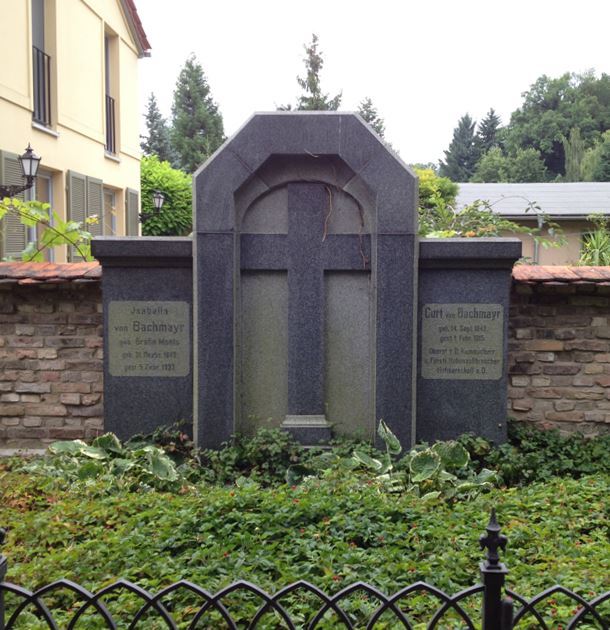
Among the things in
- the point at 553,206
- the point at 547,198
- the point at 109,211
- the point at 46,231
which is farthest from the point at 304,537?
the point at 547,198

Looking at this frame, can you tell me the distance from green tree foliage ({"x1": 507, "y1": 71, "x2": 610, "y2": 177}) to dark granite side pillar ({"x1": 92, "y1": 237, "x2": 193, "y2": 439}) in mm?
46587

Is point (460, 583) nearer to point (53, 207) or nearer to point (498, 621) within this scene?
point (498, 621)

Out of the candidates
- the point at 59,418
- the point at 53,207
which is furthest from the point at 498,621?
the point at 53,207

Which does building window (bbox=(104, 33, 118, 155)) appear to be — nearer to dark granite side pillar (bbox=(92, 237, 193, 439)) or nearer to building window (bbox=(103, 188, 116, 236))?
building window (bbox=(103, 188, 116, 236))

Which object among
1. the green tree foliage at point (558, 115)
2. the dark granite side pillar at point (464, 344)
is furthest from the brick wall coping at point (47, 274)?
the green tree foliage at point (558, 115)

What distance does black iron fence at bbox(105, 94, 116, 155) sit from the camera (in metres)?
17.4

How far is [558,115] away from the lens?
→ 50.2 meters

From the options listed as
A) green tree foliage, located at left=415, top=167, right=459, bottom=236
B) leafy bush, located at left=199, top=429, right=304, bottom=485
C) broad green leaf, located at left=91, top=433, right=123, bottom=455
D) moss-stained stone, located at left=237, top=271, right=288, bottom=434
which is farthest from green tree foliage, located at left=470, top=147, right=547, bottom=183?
broad green leaf, located at left=91, top=433, right=123, bottom=455

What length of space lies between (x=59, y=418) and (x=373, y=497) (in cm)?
352

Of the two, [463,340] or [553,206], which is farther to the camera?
[553,206]

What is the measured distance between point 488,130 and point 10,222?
5562 cm

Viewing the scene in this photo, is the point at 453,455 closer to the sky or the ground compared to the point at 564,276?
closer to the ground

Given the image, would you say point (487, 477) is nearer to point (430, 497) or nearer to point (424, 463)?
point (424, 463)

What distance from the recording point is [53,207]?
14727 mm
